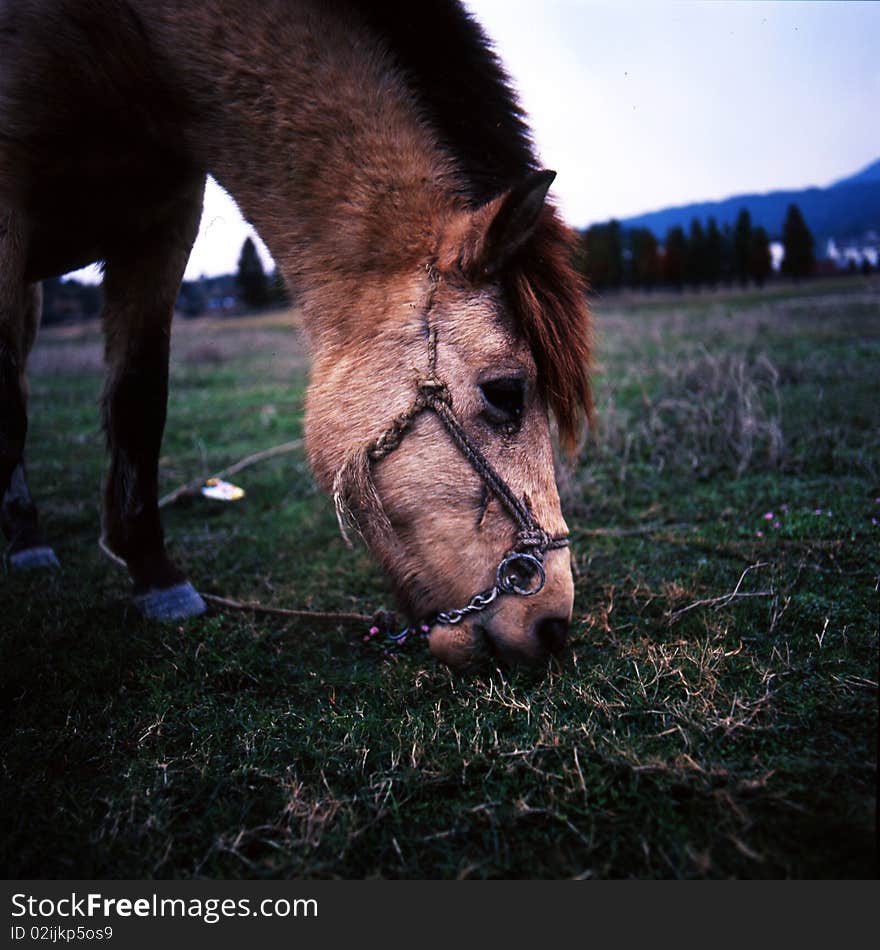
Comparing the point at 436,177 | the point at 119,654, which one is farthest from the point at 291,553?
the point at 436,177

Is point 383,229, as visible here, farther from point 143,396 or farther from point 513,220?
point 143,396

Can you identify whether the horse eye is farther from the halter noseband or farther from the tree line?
the tree line

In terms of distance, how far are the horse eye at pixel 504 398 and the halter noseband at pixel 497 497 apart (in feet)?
0.42

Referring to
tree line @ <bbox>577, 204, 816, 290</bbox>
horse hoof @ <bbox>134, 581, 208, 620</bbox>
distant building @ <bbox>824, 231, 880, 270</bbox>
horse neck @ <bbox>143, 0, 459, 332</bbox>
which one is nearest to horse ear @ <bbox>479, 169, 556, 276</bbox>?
horse neck @ <bbox>143, 0, 459, 332</bbox>

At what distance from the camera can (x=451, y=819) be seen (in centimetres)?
156

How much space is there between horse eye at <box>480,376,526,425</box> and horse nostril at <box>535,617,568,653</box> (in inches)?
28.8

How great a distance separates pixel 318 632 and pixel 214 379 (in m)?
11.9

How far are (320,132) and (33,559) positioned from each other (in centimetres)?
323

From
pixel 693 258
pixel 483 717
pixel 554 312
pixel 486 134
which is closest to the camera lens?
pixel 483 717

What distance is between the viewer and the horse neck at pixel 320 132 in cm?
224

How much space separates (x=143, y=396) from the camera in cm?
318

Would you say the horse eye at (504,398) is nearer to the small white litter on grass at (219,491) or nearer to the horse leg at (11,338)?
the horse leg at (11,338)

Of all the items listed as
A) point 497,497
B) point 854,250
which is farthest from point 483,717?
point 854,250

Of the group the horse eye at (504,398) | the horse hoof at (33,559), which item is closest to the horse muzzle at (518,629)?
the horse eye at (504,398)
